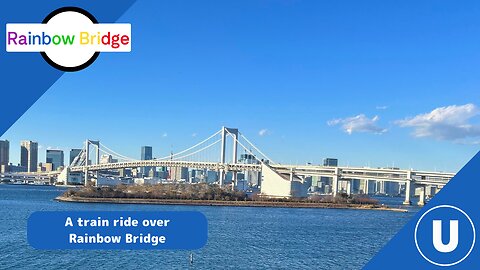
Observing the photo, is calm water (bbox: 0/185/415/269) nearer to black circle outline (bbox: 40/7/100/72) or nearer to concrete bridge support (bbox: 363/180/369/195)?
black circle outline (bbox: 40/7/100/72)

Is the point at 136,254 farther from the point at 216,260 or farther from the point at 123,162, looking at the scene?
the point at 123,162

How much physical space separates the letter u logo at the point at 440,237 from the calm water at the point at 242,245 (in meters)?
1.22

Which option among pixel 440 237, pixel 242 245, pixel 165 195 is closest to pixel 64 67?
pixel 440 237

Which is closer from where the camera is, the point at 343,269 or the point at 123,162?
the point at 123,162

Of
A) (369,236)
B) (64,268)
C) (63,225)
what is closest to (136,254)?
(64,268)

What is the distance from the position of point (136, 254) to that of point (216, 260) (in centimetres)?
128

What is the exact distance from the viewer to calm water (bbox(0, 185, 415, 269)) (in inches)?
196

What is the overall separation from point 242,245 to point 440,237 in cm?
695

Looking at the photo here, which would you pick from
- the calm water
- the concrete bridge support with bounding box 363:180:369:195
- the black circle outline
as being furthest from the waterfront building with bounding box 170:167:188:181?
the concrete bridge support with bounding box 363:180:369:195

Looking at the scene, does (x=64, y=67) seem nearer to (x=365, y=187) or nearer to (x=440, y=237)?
(x=440, y=237)

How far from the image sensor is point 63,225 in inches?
33.3

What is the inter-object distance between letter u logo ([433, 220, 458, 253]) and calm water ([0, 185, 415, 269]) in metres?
1.22

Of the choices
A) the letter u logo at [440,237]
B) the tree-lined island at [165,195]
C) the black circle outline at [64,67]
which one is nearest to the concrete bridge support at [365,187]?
the tree-lined island at [165,195]

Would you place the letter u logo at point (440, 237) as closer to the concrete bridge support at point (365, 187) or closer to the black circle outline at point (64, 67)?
the black circle outline at point (64, 67)
